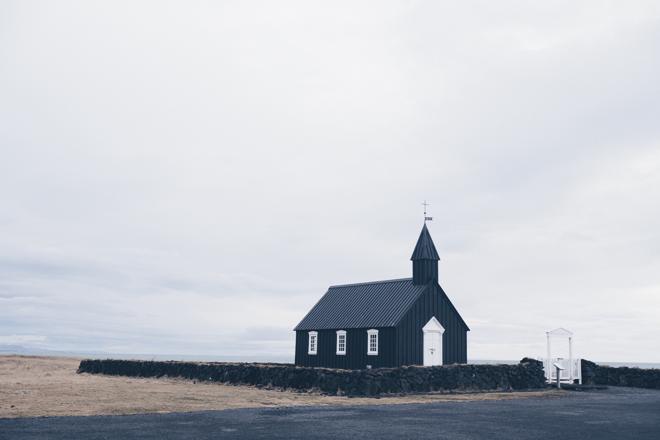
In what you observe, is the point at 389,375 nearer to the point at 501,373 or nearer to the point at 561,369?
the point at 501,373

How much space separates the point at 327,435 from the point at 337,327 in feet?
98.7

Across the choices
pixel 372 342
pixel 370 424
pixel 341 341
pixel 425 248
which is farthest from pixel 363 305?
pixel 370 424

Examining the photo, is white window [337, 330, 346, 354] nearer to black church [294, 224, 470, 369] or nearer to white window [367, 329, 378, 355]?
black church [294, 224, 470, 369]

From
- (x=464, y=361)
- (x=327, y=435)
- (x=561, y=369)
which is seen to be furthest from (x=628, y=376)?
(x=327, y=435)

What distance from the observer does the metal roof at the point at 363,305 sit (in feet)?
143

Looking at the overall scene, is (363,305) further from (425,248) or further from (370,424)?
(370,424)

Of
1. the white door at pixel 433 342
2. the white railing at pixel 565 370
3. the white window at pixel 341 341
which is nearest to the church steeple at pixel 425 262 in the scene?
the white door at pixel 433 342

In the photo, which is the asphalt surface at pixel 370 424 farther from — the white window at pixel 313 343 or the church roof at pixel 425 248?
the white window at pixel 313 343

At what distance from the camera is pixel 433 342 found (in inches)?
1721

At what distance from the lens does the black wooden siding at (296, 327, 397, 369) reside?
42.2 m

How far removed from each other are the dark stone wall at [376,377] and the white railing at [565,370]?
2288 mm

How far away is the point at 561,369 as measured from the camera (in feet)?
128

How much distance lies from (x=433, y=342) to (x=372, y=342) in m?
4.14

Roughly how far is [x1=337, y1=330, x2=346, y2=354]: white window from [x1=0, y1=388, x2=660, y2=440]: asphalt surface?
1994cm
